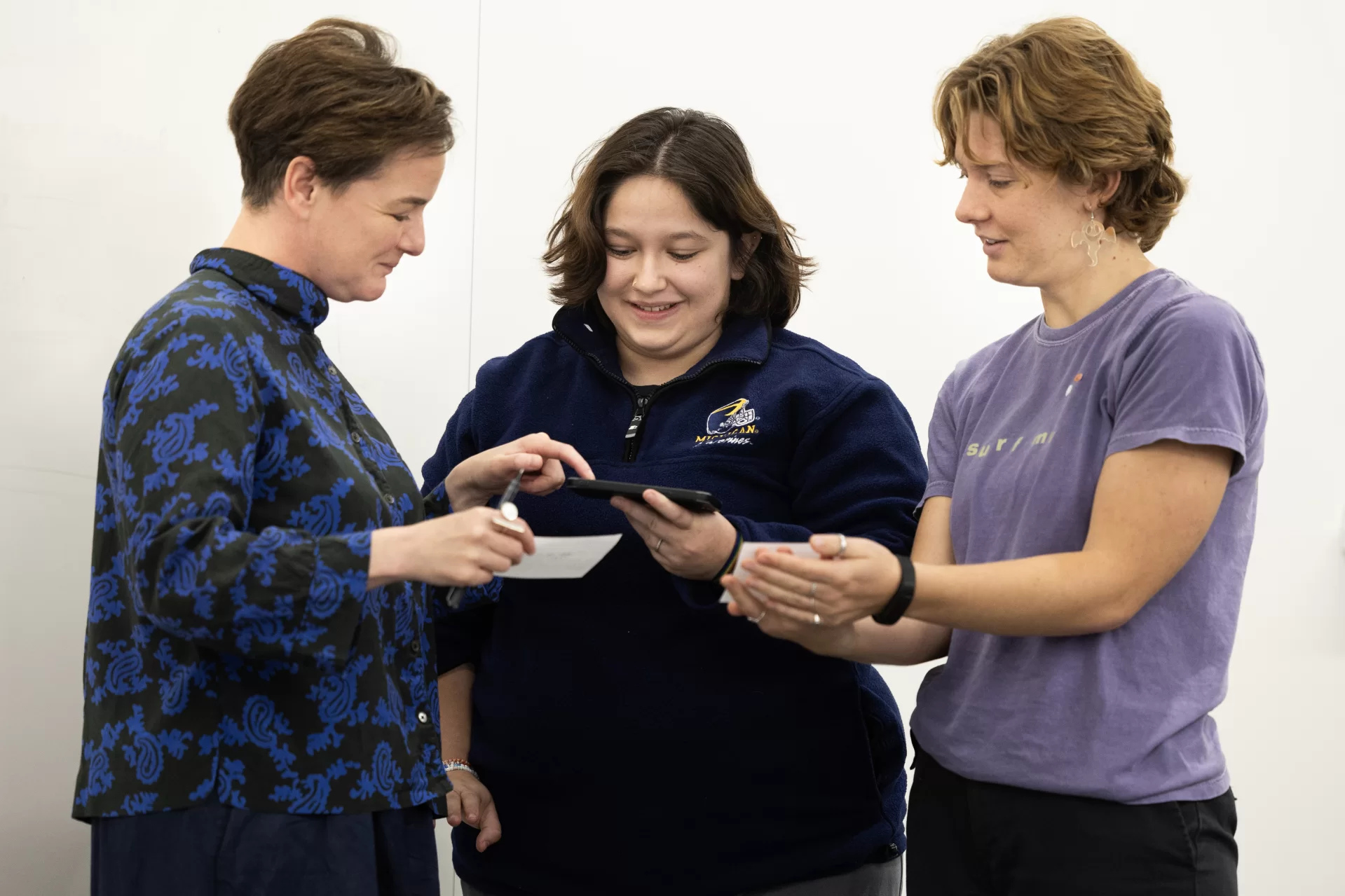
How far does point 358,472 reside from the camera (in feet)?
4.26

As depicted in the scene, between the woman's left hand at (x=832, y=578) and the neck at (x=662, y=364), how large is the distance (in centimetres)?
50

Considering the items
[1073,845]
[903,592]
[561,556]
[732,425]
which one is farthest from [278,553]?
[1073,845]

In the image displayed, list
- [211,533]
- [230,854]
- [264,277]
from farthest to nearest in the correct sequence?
[264,277] → [230,854] → [211,533]

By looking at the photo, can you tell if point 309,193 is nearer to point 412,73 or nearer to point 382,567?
point 412,73

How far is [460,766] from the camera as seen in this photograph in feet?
5.79

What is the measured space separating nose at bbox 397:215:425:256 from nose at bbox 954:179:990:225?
2.11ft

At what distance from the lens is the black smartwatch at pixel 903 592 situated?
133 cm

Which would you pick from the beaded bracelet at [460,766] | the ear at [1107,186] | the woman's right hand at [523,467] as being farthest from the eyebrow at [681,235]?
the beaded bracelet at [460,766]

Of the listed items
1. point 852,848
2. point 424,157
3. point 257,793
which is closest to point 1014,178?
point 424,157

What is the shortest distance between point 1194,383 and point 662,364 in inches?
31.1

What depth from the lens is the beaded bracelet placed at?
1758 mm

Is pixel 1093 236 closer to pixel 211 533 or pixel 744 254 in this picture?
pixel 744 254

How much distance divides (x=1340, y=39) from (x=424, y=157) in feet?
7.62

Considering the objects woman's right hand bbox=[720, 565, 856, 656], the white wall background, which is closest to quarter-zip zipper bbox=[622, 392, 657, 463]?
woman's right hand bbox=[720, 565, 856, 656]
